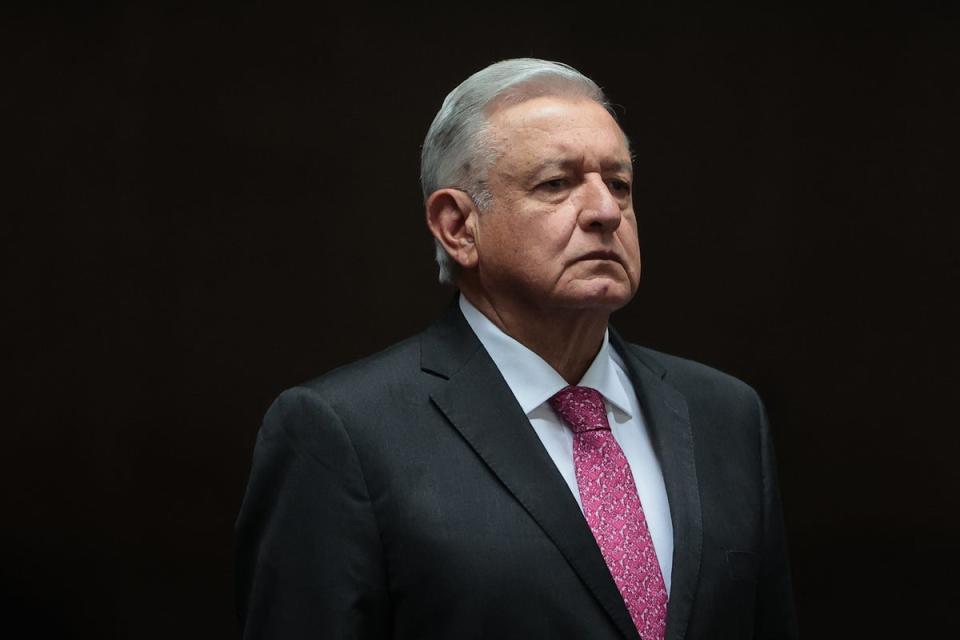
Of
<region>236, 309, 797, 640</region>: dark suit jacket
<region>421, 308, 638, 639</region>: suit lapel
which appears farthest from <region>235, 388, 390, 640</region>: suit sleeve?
<region>421, 308, 638, 639</region>: suit lapel

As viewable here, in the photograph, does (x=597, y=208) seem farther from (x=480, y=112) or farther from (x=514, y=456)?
(x=514, y=456)

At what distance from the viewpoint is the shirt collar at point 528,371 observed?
2.22 meters

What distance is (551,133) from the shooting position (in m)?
2.21

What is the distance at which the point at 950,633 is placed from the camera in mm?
3504

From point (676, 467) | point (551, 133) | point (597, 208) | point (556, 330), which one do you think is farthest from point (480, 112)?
point (676, 467)

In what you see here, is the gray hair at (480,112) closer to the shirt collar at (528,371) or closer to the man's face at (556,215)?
the man's face at (556,215)

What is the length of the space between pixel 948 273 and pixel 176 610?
179 cm

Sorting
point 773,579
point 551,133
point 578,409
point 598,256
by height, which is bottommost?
point 773,579

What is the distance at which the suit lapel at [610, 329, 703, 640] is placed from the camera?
215cm

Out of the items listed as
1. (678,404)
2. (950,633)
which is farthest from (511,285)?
(950,633)

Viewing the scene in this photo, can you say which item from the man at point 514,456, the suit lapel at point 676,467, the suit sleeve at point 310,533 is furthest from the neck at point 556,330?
the suit sleeve at point 310,533

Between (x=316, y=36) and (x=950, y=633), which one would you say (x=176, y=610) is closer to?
(x=316, y=36)

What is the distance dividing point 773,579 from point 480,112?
0.81 m

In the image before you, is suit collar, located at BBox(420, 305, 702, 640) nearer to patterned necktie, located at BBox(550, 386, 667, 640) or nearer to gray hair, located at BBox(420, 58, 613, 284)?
patterned necktie, located at BBox(550, 386, 667, 640)
